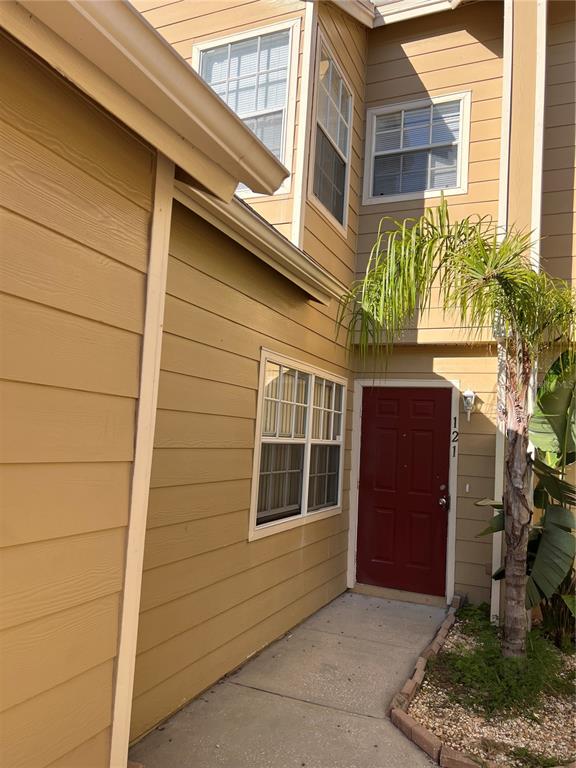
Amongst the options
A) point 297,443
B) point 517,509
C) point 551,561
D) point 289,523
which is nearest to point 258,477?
point 289,523

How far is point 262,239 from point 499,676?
3368 mm

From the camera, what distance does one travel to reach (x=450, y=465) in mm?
5699

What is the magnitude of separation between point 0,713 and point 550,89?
268 inches

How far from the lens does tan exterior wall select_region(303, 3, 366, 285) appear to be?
16.4ft

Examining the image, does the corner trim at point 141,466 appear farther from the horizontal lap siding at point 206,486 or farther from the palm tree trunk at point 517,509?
the palm tree trunk at point 517,509

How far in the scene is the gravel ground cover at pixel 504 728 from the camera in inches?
114

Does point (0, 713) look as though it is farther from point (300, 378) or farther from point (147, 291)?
point (300, 378)

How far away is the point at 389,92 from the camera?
20.4 feet

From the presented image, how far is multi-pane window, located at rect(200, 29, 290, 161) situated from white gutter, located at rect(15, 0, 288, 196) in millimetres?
2890

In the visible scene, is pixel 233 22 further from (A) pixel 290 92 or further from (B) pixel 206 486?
(B) pixel 206 486

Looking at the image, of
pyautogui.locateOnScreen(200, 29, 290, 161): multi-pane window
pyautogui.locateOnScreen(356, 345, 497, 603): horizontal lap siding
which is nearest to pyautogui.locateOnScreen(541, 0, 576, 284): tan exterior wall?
pyautogui.locateOnScreen(356, 345, 497, 603): horizontal lap siding

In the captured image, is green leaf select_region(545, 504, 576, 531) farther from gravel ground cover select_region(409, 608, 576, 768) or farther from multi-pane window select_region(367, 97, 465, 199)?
multi-pane window select_region(367, 97, 465, 199)

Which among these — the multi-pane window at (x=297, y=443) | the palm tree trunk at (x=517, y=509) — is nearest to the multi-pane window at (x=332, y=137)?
the multi-pane window at (x=297, y=443)

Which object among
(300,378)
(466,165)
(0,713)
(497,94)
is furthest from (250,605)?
(497,94)
